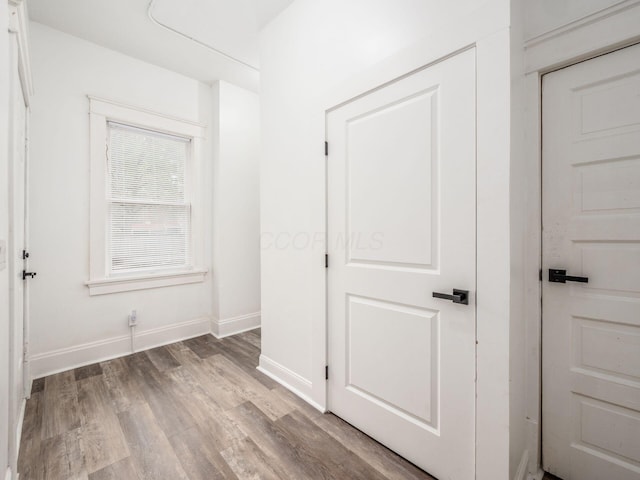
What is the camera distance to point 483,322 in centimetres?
123

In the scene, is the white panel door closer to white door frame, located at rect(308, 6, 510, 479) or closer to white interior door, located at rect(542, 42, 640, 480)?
white door frame, located at rect(308, 6, 510, 479)

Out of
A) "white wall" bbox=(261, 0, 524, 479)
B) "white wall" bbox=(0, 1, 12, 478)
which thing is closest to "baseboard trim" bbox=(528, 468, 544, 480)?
"white wall" bbox=(261, 0, 524, 479)

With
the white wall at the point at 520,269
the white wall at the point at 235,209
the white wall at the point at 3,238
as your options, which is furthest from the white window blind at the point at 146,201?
the white wall at the point at 520,269

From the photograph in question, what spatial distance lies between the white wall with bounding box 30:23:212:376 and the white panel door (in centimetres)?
241

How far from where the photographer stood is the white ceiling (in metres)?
2.28

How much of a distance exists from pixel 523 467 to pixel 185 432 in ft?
6.21

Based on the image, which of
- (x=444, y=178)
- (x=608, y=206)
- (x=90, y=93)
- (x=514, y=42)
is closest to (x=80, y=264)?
(x=90, y=93)

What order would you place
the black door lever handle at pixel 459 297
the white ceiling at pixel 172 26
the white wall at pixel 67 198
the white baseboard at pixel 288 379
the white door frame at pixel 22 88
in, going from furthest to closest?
the white wall at pixel 67 198 → the white ceiling at pixel 172 26 → the white baseboard at pixel 288 379 → the white door frame at pixel 22 88 → the black door lever handle at pixel 459 297

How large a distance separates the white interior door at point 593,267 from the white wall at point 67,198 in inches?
138

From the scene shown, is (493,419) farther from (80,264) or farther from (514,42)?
(80,264)

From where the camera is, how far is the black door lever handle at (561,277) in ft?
4.42

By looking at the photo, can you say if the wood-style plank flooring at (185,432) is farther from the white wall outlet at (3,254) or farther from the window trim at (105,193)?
the white wall outlet at (3,254)

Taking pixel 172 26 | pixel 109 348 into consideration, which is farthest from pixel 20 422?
pixel 172 26

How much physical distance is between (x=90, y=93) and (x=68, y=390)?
8.69 feet
